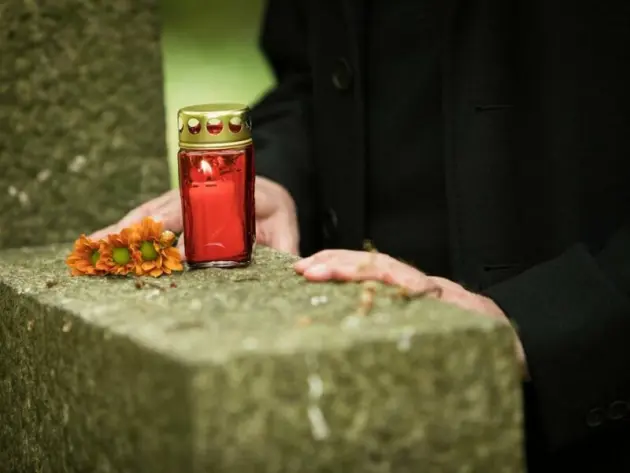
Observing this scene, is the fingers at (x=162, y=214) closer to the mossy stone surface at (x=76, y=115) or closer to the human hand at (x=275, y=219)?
the human hand at (x=275, y=219)

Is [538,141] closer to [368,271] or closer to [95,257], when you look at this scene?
[368,271]

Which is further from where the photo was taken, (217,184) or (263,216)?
(263,216)

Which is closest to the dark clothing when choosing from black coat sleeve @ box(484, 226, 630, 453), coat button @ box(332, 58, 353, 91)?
coat button @ box(332, 58, 353, 91)

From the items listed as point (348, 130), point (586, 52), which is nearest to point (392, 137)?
point (348, 130)

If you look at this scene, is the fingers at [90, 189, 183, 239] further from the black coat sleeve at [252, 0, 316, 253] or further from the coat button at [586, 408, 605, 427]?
the coat button at [586, 408, 605, 427]

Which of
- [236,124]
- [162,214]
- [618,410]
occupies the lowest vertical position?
[618,410]

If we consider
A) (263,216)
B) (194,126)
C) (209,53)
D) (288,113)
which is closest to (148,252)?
(194,126)

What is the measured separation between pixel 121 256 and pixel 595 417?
1.43ft

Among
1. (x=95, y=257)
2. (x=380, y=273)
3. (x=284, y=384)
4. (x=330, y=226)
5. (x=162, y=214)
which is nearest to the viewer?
(x=284, y=384)

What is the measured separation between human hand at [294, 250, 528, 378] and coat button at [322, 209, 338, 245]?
418 millimetres

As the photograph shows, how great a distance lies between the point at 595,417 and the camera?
98 centimetres

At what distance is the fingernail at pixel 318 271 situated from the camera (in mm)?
866

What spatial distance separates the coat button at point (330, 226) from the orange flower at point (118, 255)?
1.39ft

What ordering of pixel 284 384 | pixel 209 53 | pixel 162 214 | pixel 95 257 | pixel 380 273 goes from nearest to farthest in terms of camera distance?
1. pixel 284 384
2. pixel 380 273
3. pixel 95 257
4. pixel 162 214
5. pixel 209 53
